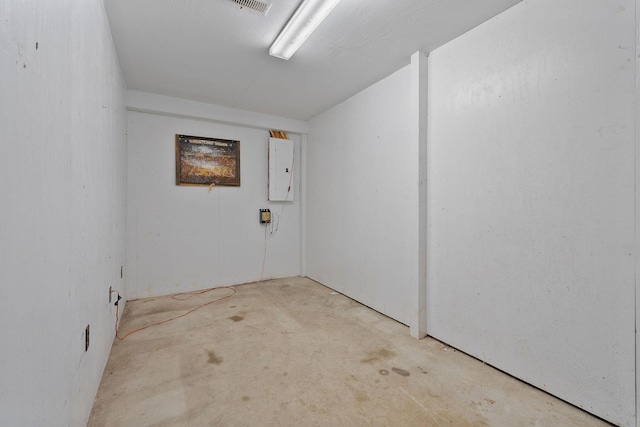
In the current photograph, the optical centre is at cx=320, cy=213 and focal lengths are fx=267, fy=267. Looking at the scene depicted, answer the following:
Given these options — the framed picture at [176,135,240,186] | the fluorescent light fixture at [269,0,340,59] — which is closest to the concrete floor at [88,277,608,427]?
the framed picture at [176,135,240,186]

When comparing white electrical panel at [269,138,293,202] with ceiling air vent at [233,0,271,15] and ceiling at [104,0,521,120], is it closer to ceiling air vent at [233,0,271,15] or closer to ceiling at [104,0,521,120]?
ceiling at [104,0,521,120]

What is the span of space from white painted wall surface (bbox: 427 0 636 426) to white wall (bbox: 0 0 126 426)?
2.60m

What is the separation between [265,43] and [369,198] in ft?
6.52

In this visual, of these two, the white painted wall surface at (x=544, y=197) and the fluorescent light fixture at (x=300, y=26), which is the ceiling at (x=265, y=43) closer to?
the fluorescent light fixture at (x=300, y=26)

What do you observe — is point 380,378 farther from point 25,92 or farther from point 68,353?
point 25,92

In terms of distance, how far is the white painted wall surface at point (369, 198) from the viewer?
9.30ft

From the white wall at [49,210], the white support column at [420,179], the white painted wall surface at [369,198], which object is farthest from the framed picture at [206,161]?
the white support column at [420,179]

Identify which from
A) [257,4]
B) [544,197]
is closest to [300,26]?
[257,4]

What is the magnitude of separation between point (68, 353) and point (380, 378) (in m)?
1.83

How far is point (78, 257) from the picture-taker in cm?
137

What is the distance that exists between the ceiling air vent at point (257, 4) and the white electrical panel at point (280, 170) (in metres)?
2.48

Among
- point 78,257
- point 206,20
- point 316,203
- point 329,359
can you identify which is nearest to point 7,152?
point 78,257

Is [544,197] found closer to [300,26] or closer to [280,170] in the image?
[300,26]

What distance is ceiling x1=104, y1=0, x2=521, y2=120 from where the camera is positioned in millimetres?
2023
